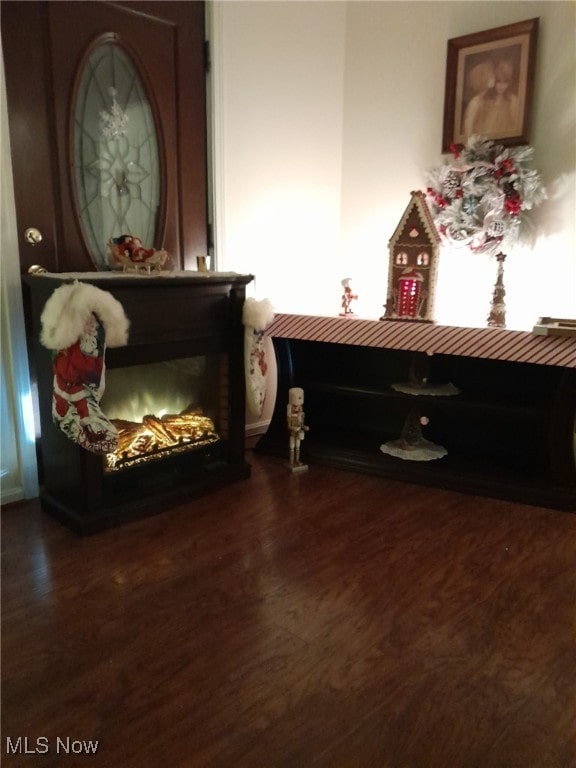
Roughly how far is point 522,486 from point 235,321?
1464 millimetres

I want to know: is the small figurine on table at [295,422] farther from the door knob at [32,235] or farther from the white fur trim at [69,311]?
the door knob at [32,235]

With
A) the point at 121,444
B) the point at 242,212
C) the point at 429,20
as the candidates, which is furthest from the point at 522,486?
the point at 429,20

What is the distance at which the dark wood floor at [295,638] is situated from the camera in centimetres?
123

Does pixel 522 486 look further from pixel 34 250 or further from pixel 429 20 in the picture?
pixel 429 20

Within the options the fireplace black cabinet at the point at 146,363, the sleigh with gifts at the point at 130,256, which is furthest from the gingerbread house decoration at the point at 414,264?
the sleigh with gifts at the point at 130,256

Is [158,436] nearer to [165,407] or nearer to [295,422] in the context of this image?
[165,407]

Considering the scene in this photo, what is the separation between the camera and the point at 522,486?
8.15 ft

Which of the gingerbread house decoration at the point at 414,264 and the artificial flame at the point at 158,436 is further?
the gingerbread house decoration at the point at 414,264

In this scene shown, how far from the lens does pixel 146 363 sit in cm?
230

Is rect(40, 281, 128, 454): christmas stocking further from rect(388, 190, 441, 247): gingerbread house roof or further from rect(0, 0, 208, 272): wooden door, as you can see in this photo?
rect(388, 190, 441, 247): gingerbread house roof

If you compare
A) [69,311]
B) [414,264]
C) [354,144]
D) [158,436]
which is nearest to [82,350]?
[69,311]

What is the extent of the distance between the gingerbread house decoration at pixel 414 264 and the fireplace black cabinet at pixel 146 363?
735 mm

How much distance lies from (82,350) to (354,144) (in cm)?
228

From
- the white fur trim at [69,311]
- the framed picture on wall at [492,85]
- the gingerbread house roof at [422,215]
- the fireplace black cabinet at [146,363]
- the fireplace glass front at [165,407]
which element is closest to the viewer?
the white fur trim at [69,311]
